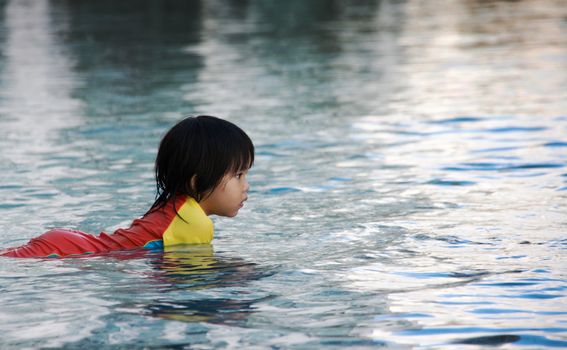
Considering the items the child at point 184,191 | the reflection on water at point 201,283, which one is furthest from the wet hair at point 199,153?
the reflection on water at point 201,283

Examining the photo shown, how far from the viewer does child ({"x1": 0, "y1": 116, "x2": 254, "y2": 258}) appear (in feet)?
19.7

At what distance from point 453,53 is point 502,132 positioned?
8578 millimetres

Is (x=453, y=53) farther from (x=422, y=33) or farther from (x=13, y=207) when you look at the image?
(x=13, y=207)

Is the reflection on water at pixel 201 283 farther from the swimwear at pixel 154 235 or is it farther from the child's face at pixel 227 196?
the child's face at pixel 227 196

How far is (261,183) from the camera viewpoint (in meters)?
8.56

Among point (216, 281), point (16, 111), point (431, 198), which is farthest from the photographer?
point (16, 111)

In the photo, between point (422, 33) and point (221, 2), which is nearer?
point (422, 33)

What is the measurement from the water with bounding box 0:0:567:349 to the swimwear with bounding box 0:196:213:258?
0.10 metres

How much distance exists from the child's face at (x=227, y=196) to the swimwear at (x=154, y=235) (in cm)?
9

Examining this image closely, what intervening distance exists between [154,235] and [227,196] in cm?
44

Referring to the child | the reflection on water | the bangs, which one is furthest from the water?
the bangs

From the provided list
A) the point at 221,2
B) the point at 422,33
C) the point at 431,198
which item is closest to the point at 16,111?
the point at 431,198

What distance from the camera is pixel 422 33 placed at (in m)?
24.0

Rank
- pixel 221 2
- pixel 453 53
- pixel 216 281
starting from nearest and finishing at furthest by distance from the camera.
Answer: pixel 216 281, pixel 453 53, pixel 221 2
